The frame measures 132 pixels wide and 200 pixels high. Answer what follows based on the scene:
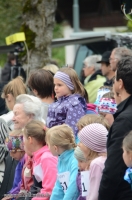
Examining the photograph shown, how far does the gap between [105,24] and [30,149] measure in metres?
18.3

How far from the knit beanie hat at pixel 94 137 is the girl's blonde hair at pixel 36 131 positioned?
1.05 m

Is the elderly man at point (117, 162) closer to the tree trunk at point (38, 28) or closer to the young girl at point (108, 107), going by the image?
the young girl at point (108, 107)

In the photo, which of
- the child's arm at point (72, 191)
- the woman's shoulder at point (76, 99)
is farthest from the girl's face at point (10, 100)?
the child's arm at point (72, 191)

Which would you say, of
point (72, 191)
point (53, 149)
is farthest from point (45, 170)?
A: point (72, 191)

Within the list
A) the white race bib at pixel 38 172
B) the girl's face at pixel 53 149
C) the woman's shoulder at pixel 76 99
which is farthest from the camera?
the woman's shoulder at pixel 76 99

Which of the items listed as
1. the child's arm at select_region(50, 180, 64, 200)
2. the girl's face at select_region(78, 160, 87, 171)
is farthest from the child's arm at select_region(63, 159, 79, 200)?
the child's arm at select_region(50, 180, 64, 200)

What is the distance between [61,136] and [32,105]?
1282 mm

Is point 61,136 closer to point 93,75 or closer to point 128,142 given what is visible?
point 128,142

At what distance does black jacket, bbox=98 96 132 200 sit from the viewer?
5258 mm

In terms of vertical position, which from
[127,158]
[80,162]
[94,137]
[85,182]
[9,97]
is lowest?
[9,97]

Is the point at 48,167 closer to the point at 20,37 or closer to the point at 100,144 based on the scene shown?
the point at 100,144

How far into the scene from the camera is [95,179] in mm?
5539

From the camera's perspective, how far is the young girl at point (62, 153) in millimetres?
6198

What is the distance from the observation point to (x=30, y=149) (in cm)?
688
